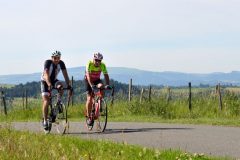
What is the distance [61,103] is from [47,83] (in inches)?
38.4

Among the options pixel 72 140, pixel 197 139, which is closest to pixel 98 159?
pixel 72 140

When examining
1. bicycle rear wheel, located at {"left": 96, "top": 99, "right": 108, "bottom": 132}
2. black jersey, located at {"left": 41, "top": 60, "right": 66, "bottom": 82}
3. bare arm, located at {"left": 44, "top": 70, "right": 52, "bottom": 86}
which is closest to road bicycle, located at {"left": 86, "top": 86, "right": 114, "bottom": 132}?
bicycle rear wheel, located at {"left": 96, "top": 99, "right": 108, "bottom": 132}

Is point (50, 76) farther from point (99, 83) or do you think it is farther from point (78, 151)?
point (78, 151)

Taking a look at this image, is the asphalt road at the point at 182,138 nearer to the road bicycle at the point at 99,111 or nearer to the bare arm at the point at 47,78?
the road bicycle at the point at 99,111

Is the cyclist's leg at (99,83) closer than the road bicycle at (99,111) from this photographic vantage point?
Yes

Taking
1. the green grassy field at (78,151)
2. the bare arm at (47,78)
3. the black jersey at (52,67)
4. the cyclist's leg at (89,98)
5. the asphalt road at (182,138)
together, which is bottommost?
the asphalt road at (182,138)

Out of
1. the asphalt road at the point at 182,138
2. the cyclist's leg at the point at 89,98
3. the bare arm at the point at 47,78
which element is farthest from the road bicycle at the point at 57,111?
the bare arm at the point at 47,78

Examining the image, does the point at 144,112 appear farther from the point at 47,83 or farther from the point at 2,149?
the point at 2,149

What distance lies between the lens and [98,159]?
26.5ft

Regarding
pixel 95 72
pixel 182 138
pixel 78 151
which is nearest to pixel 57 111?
pixel 95 72

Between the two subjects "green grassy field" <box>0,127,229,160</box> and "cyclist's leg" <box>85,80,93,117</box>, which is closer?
"green grassy field" <box>0,127,229,160</box>

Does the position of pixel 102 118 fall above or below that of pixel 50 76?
below

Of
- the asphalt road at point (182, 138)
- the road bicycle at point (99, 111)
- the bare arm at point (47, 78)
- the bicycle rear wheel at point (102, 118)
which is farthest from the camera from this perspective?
the bicycle rear wheel at point (102, 118)

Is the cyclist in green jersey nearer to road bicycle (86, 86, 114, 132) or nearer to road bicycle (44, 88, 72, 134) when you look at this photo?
road bicycle (86, 86, 114, 132)
